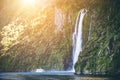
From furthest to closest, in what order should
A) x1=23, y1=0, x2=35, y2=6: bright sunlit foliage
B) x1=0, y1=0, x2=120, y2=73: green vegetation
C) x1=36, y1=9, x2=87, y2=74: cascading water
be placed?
x1=23, y1=0, x2=35, y2=6: bright sunlit foliage < x1=36, y1=9, x2=87, y2=74: cascading water < x1=0, y1=0, x2=120, y2=73: green vegetation

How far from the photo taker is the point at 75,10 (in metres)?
19.0

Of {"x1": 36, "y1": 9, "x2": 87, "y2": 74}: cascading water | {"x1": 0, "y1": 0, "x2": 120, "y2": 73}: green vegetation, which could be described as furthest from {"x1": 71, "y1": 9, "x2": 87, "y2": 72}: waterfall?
{"x1": 0, "y1": 0, "x2": 120, "y2": 73}: green vegetation

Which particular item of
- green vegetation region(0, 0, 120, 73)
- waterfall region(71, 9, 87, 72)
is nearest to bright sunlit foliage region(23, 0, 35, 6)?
green vegetation region(0, 0, 120, 73)

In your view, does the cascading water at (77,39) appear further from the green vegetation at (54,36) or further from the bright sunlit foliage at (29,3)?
the bright sunlit foliage at (29,3)

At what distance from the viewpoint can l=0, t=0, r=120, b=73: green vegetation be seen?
15.0 m

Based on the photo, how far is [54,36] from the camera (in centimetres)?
1970

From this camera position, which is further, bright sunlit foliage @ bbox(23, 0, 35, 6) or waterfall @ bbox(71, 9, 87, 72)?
bright sunlit foliage @ bbox(23, 0, 35, 6)

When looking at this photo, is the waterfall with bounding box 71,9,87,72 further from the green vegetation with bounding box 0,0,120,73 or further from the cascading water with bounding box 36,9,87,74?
the green vegetation with bounding box 0,0,120,73

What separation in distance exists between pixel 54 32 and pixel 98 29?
165 inches

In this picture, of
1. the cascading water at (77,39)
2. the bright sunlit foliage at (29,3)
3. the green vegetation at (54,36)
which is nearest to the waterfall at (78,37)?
the cascading water at (77,39)

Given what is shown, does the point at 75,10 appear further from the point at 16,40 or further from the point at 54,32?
the point at 16,40

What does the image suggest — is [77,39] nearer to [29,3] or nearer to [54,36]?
[54,36]

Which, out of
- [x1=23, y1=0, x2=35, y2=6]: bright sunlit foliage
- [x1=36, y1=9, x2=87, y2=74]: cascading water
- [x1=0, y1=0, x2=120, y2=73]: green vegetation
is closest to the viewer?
[x1=0, y1=0, x2=120, y2=73]: green vegetation

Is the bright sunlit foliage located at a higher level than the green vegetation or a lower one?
higher
